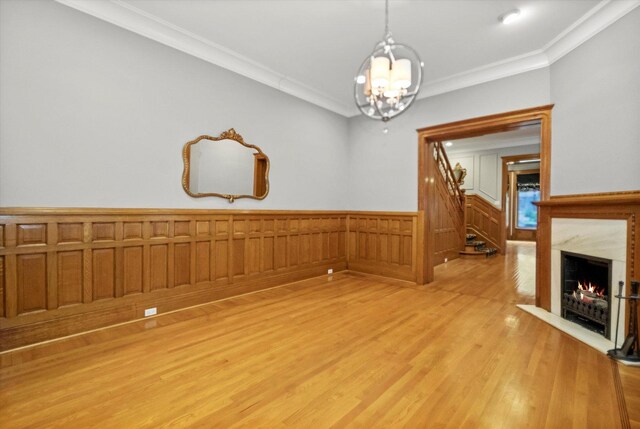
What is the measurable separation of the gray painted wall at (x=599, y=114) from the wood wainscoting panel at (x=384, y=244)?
2089 mm

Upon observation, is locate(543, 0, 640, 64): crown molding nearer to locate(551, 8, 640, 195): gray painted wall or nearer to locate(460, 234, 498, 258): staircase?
locate(551, 8, 640, 195): gray painted wall

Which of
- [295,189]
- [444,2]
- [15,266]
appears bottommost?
[15,266]

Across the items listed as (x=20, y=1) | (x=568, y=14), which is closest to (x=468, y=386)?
(x=568, y=14)

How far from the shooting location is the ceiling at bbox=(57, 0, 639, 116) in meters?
2.98

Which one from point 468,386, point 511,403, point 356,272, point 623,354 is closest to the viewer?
point 511,403

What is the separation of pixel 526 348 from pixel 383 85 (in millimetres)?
2570

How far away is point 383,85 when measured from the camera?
7.46 feet

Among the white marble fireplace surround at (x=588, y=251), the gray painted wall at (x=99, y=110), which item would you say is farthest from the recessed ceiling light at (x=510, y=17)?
the gray painted wall at (x=99, y=110)

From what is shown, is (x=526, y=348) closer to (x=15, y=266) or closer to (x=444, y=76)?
(x=444, y=76)

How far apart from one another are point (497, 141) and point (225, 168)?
8.00 m

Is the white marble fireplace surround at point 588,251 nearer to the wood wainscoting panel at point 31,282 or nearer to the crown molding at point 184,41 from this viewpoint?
the crown molding at point 184,41

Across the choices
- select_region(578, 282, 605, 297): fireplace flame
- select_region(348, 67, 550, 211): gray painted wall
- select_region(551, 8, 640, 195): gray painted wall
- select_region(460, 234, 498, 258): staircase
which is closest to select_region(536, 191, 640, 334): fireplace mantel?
select_region(551, 8, 640, 195): gray painted wall

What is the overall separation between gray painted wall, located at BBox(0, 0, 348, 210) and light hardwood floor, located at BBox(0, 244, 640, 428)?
4.73ft

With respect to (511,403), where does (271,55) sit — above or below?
above
